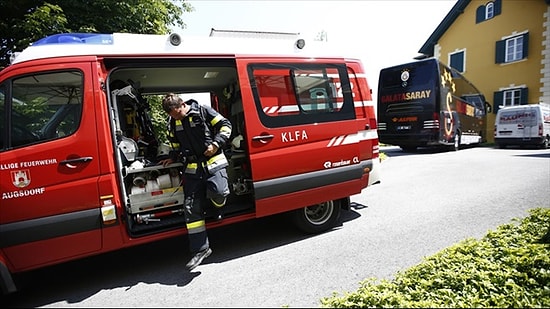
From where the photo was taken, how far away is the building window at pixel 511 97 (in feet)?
56.4

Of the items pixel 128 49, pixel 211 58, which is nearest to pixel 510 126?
pixel 211 58

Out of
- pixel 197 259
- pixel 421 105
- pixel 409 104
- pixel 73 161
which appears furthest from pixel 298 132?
pixel 409 104

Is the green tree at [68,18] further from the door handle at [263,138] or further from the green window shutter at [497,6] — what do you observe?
the green window shutter at [497,6]

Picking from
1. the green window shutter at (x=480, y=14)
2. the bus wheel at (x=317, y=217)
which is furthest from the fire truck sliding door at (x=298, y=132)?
the green window shutter at (x=480, y=14)

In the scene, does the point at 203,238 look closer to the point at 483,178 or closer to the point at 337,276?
the point at 337,276

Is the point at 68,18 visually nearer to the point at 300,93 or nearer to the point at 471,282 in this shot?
the point at 300,93

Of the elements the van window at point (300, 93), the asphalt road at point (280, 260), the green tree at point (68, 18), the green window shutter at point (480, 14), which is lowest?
the asphalt road at point (280, 260)

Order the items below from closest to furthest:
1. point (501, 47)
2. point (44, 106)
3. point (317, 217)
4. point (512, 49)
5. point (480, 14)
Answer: point (44, 106) → point (317, 217) → point (512, 49) → point (501, 47) → point (480, 14)

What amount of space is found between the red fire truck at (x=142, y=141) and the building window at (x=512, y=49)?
18636 mm

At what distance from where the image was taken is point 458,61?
20.6m

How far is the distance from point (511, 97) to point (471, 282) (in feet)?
66.6

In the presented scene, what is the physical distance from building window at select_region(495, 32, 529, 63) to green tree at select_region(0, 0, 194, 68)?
1953 cm

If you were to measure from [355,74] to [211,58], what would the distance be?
2076 millimetres

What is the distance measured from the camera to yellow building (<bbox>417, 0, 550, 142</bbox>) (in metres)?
16.5
